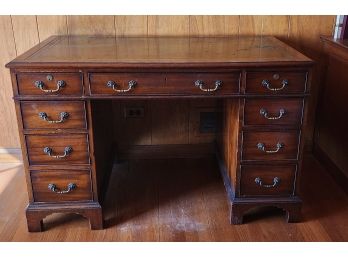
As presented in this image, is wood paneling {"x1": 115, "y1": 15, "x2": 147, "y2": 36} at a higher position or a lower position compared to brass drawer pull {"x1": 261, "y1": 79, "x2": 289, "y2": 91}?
higher

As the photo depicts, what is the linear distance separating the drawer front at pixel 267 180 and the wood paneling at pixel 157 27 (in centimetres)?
79

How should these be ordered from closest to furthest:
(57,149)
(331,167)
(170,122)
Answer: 1. (57,149)
2. (331,167)
3. (170,122)

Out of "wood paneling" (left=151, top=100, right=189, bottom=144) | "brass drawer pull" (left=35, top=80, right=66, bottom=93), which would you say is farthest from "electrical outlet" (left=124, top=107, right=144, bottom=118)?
"brass drawer pull" (left=35, top=80, right=66, bottom=93)

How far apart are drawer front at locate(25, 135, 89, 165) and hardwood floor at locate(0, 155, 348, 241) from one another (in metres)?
0.33

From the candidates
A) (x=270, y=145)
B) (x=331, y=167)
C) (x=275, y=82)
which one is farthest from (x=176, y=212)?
(x=331, y=167)

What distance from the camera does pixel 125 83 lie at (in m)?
1.58

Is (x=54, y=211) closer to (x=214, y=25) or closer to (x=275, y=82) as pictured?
(x=275, y=82)

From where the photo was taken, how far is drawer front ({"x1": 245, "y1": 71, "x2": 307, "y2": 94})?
1583 millimetres

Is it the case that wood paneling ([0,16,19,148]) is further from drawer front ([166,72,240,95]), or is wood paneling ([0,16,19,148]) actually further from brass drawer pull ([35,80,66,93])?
drawer front ([166,72,240,95])

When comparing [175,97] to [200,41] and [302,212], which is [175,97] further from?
[302,212]

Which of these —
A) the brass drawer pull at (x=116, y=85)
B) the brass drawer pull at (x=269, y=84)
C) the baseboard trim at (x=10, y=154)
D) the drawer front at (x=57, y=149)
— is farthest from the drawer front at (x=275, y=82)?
the baseboard trim at (x=10, y=154)

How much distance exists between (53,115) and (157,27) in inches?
31.6

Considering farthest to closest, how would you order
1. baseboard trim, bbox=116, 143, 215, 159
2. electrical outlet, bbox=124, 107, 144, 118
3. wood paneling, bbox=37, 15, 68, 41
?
baseboard trim, bbox=116, 143, 215, 159, electrical outlet, bbox=124, 107, 144, 118, wood paneling, bbox=37, 15, 68, 41

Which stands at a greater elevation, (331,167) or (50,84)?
(50,84)
